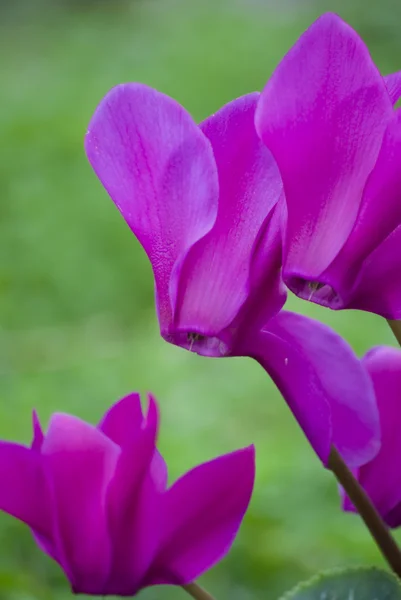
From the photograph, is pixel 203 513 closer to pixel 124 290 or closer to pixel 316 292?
pixel 316 292

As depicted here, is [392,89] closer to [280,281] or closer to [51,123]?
[280,281]

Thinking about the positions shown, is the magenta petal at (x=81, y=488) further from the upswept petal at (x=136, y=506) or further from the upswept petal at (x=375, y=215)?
the upswept petal at (x=375, y=215)

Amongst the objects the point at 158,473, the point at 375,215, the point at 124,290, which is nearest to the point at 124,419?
the point at 158,473

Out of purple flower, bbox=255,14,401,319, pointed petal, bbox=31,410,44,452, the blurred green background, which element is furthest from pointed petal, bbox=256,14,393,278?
the blurred green background

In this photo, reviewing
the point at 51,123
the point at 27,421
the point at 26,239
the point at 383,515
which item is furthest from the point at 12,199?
the point at 383,515

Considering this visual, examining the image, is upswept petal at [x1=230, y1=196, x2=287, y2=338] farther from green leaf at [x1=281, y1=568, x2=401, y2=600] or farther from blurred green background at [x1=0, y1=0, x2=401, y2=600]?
blurred green background at [x1=0, y1=0, x2=401, y2=600]
